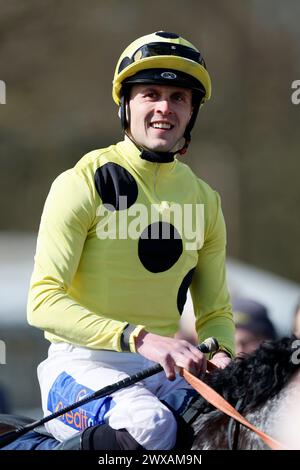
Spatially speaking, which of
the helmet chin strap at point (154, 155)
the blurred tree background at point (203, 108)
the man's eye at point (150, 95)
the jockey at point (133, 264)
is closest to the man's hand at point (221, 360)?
the jockey at point (133, 264)

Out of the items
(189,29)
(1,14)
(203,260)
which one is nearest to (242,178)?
(189,29)

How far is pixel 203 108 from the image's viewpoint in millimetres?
6523

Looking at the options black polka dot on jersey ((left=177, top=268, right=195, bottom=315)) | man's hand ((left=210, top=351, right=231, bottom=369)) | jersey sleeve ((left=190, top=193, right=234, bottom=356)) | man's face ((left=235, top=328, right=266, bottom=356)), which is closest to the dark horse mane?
man's hand ((left=210, top=351, right=231, bottom=369))

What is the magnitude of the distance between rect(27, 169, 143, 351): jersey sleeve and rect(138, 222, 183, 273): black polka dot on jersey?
18 centimetres

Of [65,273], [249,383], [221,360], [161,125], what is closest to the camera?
[249,383]

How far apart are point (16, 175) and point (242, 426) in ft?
14.3

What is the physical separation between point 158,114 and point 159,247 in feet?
1.32

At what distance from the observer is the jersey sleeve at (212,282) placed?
3131mm

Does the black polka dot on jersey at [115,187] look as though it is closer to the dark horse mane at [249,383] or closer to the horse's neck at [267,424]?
the dark horse mane at [249,383]

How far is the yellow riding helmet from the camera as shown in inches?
115

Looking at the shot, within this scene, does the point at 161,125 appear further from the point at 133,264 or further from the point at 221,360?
the point at 221,360

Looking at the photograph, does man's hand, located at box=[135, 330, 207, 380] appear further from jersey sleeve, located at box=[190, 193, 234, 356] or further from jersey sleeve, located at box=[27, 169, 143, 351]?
jersey sleeve, located at box=[190, 193, 234, 356]

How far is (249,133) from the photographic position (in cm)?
668

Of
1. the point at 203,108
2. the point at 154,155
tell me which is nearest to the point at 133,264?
the point at 154,155
